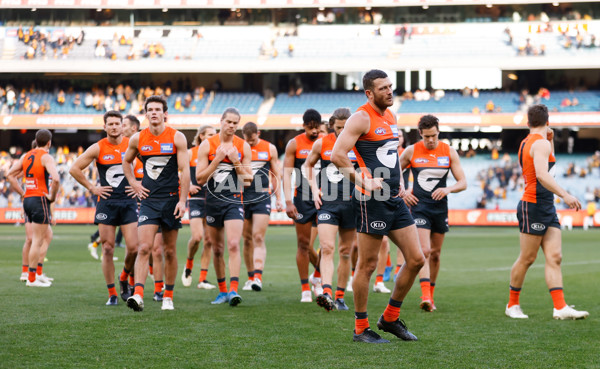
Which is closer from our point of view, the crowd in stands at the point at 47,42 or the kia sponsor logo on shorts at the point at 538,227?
the kia sponsor logo on shorts at the point at 538,227

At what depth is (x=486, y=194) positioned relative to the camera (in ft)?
135

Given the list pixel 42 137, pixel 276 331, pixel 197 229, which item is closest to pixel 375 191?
pixel 276 331

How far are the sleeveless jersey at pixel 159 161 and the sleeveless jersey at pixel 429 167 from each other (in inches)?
120

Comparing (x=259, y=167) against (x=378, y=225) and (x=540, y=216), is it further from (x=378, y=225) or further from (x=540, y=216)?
(x=378, y=225)

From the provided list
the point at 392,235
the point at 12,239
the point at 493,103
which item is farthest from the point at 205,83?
the point at 392,235

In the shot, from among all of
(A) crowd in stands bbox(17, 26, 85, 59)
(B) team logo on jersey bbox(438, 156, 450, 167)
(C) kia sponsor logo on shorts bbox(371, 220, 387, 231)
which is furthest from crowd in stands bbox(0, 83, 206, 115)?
(C) kia sponsor logo on shorts bbox(371, 220, 387, 231)

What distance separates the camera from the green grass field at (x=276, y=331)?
21.0ft

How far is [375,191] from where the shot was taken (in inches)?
280

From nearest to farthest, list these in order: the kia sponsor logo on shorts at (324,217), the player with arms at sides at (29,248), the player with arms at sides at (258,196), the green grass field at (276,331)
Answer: the green grass field at (276,331) < the kia sponsor logo on shorts at (324,217) < the player with arms at sides at (258,196) < the player with arms at sides at (29,248)

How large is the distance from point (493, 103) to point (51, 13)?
93.8 feet

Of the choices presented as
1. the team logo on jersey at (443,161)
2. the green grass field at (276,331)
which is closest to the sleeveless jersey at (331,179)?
the team logo on jersey at (443,161)

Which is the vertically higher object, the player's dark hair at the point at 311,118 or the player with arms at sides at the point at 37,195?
the player's dark hair at the point at 311,118

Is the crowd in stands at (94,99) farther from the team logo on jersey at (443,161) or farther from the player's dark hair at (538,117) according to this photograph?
the player's dark hair at (538,117)

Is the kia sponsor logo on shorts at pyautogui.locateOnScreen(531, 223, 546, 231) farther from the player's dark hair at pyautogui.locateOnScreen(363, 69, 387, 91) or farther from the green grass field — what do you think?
the player's dark hair at pyautogui.locateOnScreen(363, 69, 387, 91)
